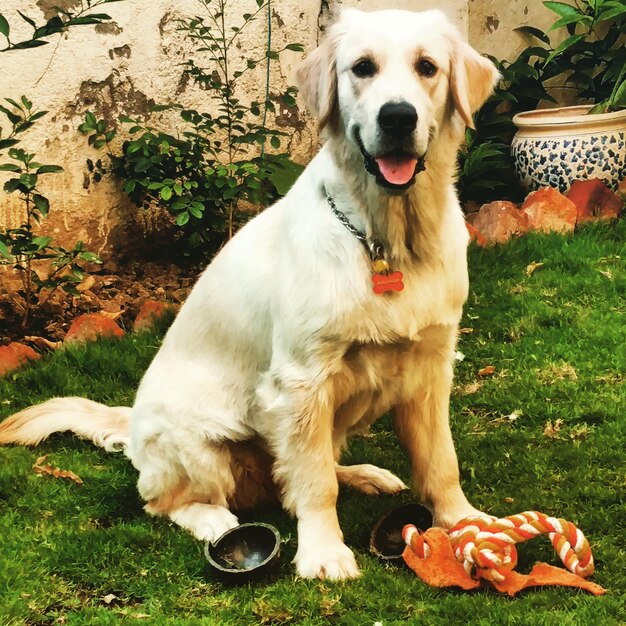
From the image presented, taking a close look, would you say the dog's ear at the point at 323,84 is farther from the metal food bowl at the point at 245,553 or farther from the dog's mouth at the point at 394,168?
the metal food bowl at the point at 245,553

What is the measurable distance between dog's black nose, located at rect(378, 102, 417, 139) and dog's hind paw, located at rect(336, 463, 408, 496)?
127 centimetres

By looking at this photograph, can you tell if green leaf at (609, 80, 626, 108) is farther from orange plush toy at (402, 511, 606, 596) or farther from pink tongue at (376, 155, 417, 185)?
orange plush toy at (402, 511, 606, 596)

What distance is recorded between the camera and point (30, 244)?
4.21m

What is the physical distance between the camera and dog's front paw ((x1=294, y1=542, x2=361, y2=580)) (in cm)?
253

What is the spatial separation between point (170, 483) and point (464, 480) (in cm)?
102

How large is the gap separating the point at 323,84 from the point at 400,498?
55.3 inches

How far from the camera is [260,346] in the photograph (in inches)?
111

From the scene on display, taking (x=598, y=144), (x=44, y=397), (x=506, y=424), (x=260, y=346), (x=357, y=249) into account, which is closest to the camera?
(x=357, y=249)

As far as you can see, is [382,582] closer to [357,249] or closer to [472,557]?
[472,557]

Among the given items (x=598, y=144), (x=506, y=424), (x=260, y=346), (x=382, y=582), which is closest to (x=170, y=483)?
(x=260, y=346)

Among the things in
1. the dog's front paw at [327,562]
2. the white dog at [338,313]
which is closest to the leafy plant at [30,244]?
the white dog at [338,313]

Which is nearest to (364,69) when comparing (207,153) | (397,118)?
(397,118)

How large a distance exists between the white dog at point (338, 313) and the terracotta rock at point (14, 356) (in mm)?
1363

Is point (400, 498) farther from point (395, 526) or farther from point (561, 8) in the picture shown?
point (561, 8)
